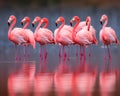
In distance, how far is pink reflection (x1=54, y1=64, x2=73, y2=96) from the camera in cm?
→ 904

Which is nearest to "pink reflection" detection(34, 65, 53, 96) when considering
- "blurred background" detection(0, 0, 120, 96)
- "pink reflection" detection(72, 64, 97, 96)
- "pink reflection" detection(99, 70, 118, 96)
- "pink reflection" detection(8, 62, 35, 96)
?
"pink reflection" detection(8, 62, 35, 96)

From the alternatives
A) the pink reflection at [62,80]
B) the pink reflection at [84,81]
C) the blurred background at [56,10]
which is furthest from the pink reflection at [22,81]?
the blurred background at [56,10]

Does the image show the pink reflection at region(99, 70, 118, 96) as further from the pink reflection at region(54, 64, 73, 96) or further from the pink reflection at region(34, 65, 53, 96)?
the pink reflection at region(34, 65, 53, 96)

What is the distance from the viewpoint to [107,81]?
9945mm

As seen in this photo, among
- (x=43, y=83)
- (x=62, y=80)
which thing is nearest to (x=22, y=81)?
(x=43, y=83)

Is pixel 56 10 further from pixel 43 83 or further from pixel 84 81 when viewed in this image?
pixel 43 83

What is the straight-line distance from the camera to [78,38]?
48.4 feet

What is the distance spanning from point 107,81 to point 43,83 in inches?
38.3

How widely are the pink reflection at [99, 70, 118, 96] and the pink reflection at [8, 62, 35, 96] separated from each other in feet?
3.35

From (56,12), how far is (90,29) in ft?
30.2

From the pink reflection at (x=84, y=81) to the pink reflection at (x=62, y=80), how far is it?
0.33ft

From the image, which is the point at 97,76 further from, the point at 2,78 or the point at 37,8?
the point at 37,8

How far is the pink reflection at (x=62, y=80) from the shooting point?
9.04 m

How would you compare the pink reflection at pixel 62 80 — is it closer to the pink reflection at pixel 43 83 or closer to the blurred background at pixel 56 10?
the pink reflection at pixel 43 83
